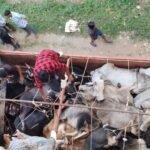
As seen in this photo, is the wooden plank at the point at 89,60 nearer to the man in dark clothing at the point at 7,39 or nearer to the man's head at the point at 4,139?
the man in dark clothing at the point at 7,39

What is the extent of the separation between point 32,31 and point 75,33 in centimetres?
89

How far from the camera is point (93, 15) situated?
9680 mm

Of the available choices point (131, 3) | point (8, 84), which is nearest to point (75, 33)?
point (131, 3)

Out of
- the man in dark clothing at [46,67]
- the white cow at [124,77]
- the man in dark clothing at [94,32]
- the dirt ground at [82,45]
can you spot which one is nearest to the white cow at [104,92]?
the white cow at [124,77]

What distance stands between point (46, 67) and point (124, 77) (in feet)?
4.47

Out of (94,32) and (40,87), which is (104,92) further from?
(94,32)

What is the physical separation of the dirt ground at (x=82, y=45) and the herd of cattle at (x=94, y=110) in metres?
1.39

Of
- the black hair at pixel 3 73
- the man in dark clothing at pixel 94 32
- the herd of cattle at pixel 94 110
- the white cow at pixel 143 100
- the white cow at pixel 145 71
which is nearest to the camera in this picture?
the herd of cattle at pixel 94 110

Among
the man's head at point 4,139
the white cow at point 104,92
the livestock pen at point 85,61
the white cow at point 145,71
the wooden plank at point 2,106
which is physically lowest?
the man's head at point 4,139

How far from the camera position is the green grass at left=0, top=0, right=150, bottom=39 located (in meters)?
9.42

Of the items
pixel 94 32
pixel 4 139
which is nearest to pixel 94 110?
pixel 4 139

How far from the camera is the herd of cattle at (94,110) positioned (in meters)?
6.70

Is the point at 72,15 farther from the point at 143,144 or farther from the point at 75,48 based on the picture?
the point at 143,144

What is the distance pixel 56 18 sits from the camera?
977 centimetres
